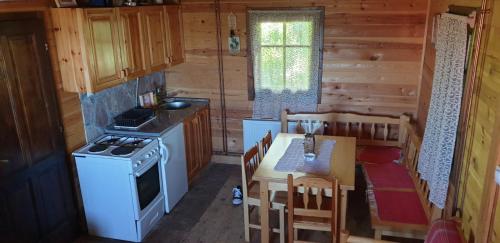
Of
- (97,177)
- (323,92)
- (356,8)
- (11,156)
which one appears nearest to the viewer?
(11,156)

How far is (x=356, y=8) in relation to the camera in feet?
12.7

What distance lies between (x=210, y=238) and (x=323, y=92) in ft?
6.52

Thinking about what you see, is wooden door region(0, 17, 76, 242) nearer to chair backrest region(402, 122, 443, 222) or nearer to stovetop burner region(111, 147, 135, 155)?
stovetop burner region(111, 147, 135, 155)

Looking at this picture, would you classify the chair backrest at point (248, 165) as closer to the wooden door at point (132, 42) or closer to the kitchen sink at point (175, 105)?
the wooden door at point (132, 42)

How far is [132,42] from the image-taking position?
356 centimetres

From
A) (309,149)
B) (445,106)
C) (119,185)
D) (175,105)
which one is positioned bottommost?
(119,185)

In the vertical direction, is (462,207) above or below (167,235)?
above

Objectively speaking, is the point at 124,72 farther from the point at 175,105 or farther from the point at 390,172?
the point at 390,172

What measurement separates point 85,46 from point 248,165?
157cm

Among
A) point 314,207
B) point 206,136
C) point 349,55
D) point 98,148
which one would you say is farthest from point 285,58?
point 98,148

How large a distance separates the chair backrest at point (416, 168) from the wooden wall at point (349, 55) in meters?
0.49

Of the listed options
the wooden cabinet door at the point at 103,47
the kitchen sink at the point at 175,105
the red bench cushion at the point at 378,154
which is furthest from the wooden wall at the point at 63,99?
the red bench cushion at the point at 378,154

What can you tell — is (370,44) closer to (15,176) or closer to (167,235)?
(167,235)

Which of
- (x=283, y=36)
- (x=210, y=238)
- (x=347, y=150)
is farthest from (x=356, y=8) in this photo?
(x=210, y=238)
